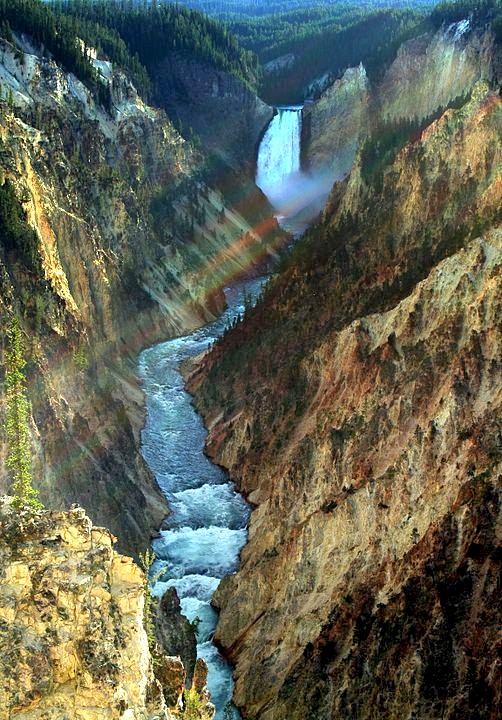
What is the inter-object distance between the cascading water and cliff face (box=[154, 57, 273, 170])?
67.4m

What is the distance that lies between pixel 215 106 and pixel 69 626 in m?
126

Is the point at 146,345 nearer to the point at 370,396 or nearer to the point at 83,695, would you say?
the point at 370,396

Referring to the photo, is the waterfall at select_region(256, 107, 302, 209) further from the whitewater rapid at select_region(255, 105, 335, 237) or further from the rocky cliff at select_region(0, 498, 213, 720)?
the rocky cliff at select_region(0, 498, 213, 720)

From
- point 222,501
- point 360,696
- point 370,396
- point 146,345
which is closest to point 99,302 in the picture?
point 146,345

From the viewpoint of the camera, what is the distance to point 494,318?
38.3 meters

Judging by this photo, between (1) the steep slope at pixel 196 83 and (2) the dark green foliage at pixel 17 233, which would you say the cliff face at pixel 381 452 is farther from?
(1) the steep slope at pixel 196 83

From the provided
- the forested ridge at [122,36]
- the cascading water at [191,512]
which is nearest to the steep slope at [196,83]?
the forested ridge at [122,36]

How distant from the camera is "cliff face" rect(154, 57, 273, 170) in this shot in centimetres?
13525

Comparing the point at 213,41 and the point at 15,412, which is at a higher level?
the point at 213,41

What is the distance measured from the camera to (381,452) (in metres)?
40.8

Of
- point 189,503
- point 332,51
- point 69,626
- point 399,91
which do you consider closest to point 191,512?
point 189,503

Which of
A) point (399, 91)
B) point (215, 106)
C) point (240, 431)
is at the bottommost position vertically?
point (240, 431)

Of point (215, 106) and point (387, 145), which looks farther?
point (215, 106)

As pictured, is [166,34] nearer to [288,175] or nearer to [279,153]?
[279,153]
